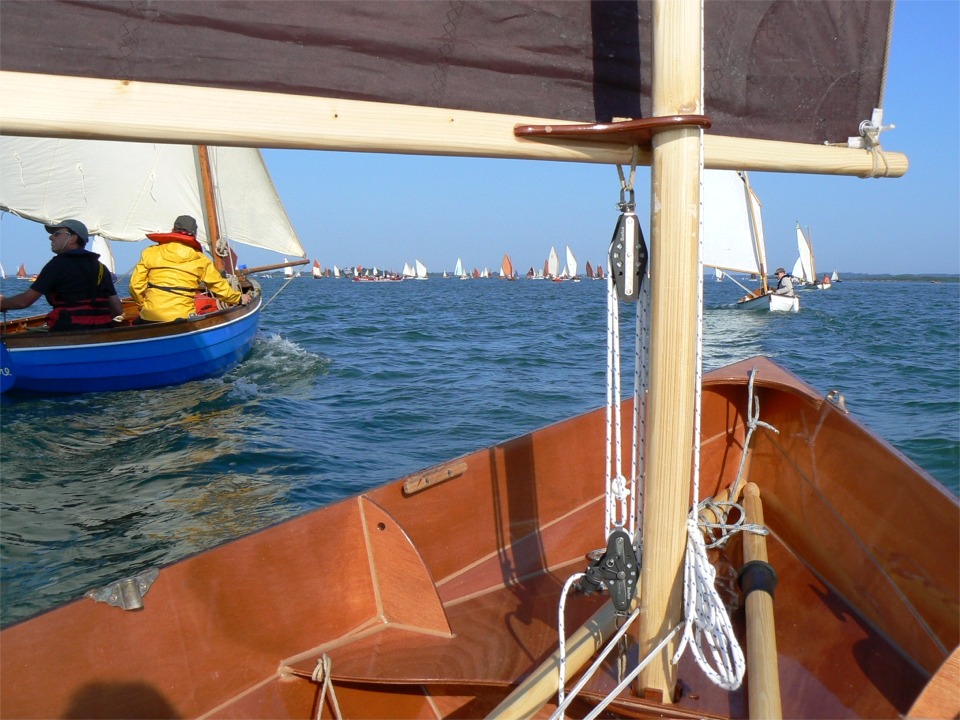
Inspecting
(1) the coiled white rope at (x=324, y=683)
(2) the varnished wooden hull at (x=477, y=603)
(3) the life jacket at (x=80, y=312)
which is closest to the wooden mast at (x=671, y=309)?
(2) the varnished wooden hull at (x=477, y=603)

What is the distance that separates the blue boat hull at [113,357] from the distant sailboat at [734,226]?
731 inches

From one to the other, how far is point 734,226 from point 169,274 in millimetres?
21336

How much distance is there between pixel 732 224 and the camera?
25891 mm

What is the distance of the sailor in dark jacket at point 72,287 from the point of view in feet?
27.5

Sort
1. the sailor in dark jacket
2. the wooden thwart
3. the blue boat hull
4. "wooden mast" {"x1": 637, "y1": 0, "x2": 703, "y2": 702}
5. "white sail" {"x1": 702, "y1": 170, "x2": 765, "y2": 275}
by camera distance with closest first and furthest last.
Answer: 1. "wooden mast" {"x1": 637, "y1": 0, "x2": 703, "y2": 702}
2. the wooden thwart
3. the sailor in dark jacket
4. the blue boat hull
5. "white sail" {"x1": 702, "y1": 170, "x2": 765, "y2": 275}

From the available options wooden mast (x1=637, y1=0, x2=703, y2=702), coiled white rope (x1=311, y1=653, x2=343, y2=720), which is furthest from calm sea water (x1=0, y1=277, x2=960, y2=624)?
wooden mast (x1=637, y1=0, x2=703, y2=702)

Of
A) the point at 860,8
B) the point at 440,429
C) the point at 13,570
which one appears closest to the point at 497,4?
the point at 860,8

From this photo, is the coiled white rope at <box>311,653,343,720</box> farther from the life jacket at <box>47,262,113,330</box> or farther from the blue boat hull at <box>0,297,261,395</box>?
the life jacket at <box>47,262,113,330</box>

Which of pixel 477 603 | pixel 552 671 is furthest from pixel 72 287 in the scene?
pixel 552 671

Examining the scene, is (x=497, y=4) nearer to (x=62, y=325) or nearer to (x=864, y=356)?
(x=62, y=325)

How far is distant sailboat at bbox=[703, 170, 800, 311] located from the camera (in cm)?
2491

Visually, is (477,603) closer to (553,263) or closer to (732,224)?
(732,224)

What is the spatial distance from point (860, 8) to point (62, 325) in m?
9.34

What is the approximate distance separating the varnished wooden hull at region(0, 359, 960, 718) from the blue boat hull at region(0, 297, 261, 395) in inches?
283
